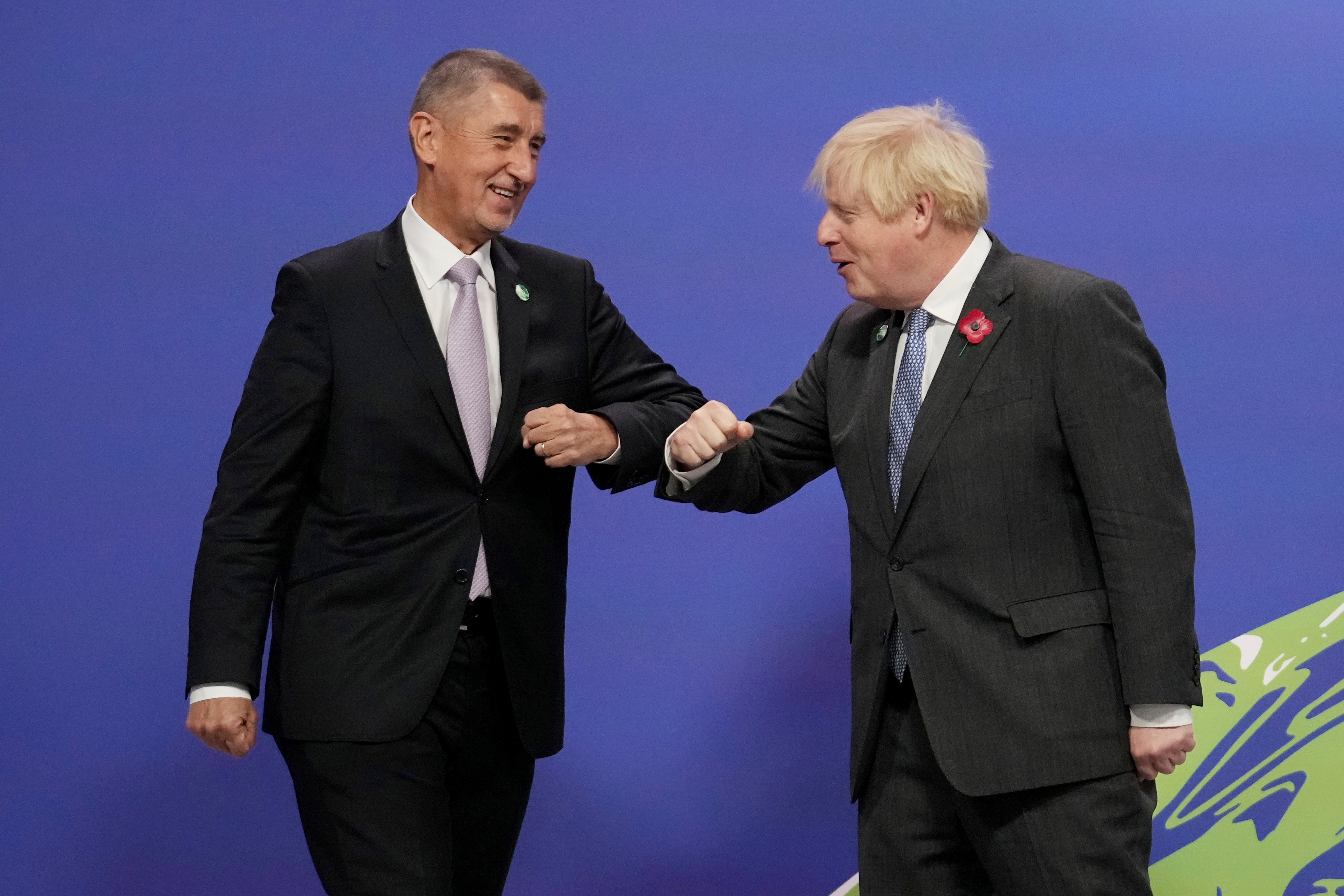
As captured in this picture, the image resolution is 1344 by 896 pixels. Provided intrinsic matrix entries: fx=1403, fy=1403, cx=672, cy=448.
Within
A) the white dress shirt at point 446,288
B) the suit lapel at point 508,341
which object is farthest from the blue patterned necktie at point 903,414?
the suit lapel at point 508,341

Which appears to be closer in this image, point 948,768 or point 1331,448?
point 948,768

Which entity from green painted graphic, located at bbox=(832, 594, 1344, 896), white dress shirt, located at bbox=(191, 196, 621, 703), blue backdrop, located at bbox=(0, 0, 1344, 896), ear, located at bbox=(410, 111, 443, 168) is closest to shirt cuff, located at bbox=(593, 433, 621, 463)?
white dress shirt, located at bbox=(191, 196, 621, 703)

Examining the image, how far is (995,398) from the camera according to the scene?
6.79 feet

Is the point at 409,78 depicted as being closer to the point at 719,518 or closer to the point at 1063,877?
the point at 719,518

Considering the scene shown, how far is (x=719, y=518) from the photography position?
142 inches

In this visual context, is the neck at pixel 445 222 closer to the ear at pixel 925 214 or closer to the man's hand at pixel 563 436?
the man's hand at pixel 563 436

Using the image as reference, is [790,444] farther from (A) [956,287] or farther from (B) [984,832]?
(B) [984,832]

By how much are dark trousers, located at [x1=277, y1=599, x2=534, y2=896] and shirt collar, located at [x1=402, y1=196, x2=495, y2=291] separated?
54 centimetres

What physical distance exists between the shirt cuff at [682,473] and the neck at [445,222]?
0.46 m

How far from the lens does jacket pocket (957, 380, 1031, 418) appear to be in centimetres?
206

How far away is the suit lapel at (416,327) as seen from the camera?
221 cm

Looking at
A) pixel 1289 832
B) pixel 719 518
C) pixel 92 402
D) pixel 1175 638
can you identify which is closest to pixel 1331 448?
pixel 1289 832

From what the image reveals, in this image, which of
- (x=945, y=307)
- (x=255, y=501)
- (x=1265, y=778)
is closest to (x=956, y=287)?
(x=945, y=307)

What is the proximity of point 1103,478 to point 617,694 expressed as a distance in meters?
1.83
